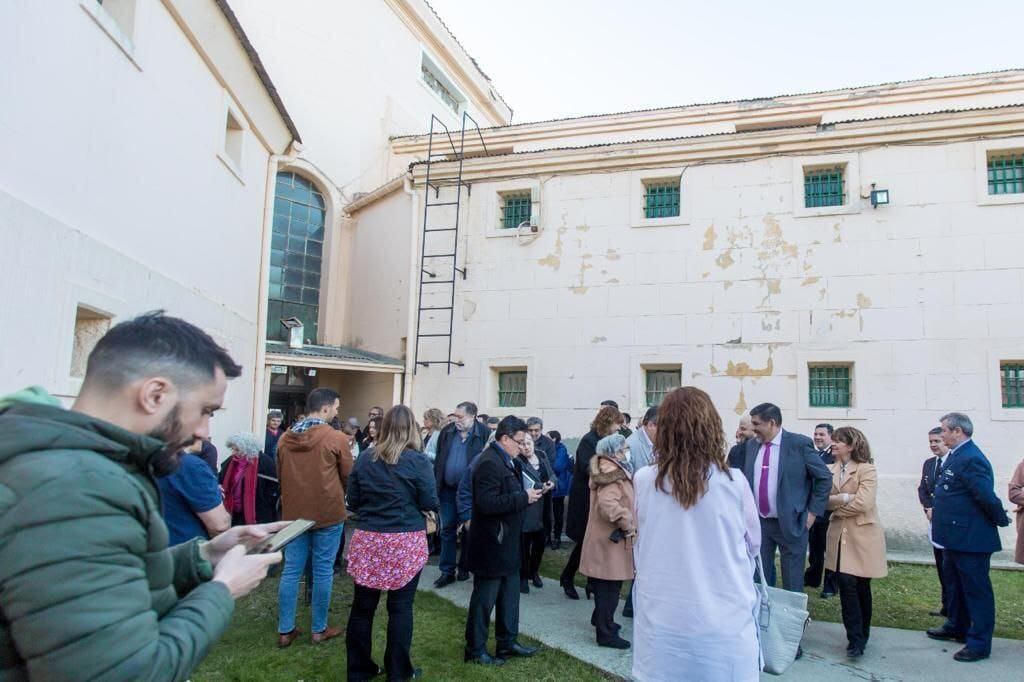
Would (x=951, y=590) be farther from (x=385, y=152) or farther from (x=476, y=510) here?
(x=385, y=152)

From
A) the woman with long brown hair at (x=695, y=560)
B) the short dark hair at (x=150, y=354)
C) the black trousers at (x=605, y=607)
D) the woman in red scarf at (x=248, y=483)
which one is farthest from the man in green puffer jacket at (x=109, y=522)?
the woman in red scarf at (x=248, y=483)

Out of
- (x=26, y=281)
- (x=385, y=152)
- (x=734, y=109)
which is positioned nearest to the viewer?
(x=26, y=281)

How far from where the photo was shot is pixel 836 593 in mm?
7945

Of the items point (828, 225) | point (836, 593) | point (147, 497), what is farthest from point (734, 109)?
point (147, 497)

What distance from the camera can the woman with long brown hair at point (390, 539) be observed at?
488 cm

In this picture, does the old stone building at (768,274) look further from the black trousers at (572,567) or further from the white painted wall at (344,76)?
the black trousers at (572,567)

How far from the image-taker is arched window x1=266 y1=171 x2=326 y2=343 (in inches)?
629

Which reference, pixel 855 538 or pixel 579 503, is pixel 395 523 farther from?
pixel 855 538

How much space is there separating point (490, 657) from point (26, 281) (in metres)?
4.39

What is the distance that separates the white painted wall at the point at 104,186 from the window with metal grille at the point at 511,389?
5.21 m

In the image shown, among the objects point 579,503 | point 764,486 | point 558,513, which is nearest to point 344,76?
point 558,513

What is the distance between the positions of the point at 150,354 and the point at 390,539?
3.45 m

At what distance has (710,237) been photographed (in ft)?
41.6

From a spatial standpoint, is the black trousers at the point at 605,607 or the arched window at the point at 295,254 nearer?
the black trousers at the point at 605,607
